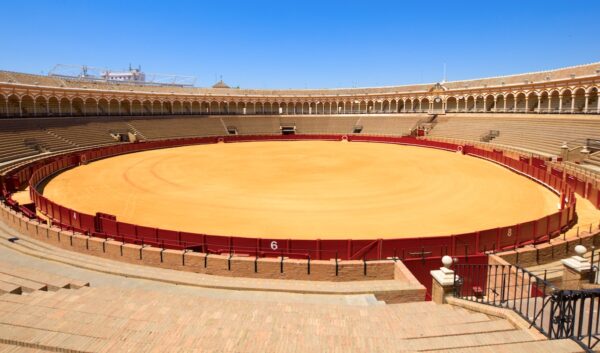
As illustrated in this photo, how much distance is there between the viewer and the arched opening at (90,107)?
60.8m

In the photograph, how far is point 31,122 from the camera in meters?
46.3

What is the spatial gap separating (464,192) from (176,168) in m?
23.8

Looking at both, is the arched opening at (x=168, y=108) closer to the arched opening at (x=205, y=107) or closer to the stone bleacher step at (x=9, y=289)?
the arched opening at (x=205, y=107)

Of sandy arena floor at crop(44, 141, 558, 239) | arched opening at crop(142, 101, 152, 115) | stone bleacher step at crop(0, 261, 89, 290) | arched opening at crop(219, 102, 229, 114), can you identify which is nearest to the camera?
stone bleacher step at crop(0, 261, 89, 290)

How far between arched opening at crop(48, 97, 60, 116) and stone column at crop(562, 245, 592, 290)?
6103 cm

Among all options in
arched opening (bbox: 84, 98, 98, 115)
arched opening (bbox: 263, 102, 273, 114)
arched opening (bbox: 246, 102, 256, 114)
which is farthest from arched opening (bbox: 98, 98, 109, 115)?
arched opening (bbox: 263, 102, 273, 114)

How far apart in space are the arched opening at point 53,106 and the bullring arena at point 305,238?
0.51m

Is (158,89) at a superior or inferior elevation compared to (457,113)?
superior

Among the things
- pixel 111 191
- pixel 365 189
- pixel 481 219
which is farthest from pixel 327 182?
pixel 111 191

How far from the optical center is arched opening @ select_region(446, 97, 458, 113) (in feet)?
223

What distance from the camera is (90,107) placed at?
61.8 meters

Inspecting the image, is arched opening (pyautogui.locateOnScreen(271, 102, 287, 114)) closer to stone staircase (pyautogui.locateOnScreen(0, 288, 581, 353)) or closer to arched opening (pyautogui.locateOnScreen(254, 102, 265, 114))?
arched opening (pyautogui.locateOnScreen(254, 102, 265, 114))

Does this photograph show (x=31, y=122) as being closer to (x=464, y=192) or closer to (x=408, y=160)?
(x=408, y=160)

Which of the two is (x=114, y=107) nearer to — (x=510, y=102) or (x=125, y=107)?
(x=125, y=107)
